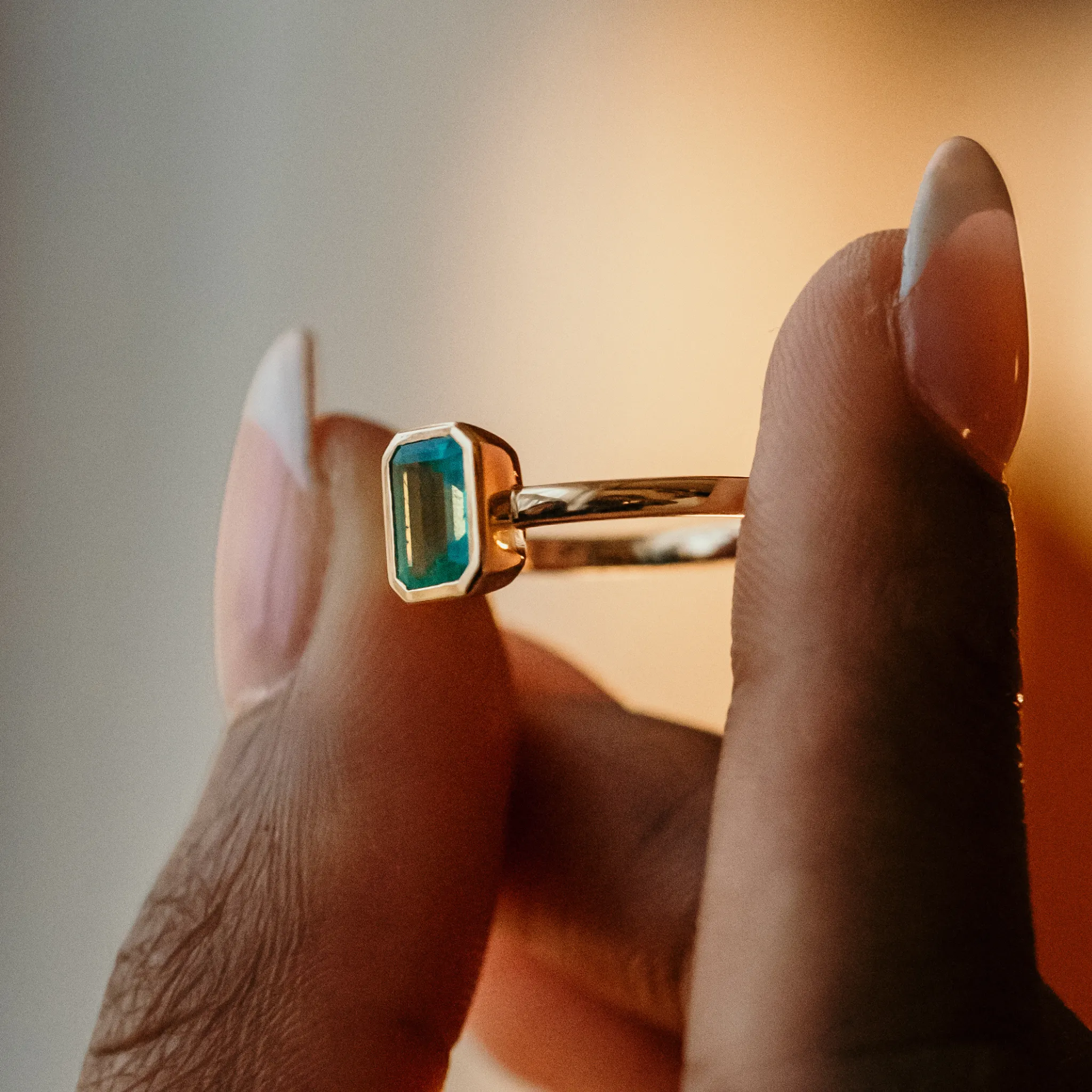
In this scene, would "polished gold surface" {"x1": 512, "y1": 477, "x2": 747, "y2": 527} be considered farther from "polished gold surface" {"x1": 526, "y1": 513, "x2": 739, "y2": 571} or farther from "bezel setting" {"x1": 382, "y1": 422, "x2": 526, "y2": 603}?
"polished gold surface" {"x1": 526, "y1": 513, "x2": 739, "y2": 571}

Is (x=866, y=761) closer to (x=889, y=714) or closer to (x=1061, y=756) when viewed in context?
(x=889, y=714)

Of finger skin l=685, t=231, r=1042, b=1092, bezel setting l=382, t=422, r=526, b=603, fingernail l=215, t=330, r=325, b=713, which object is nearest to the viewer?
finger skin l=685, t=231, r=1042, b=1092

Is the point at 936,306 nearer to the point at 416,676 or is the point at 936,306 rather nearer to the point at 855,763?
the point at 855,763

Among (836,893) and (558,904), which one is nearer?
(836,893)

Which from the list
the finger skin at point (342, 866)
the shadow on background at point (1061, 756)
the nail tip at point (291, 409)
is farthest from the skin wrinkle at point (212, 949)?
the shadow on background at point (1061, 756)

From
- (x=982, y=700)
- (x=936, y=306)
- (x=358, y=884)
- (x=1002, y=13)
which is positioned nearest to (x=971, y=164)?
(x=936, y=306)

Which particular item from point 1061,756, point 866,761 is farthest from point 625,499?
point 1061,756

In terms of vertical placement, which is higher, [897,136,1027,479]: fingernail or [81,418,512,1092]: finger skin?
[897,136,1027,479]: fingernail

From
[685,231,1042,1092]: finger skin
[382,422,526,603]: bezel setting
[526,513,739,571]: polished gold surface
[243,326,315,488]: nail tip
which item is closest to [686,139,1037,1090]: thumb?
[685,231,1042,1092]: finger skin
